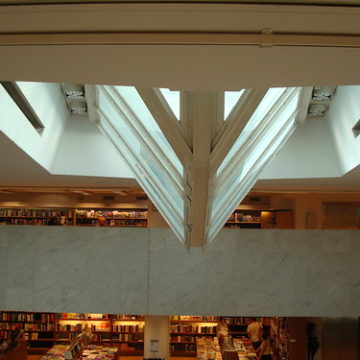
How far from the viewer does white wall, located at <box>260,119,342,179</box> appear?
7500mm

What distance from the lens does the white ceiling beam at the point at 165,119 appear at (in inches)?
125

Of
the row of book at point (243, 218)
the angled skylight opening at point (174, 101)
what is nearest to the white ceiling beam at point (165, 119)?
the angled skylight opening at point (174, 101)

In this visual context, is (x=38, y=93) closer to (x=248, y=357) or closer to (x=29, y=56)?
(x=29, y=56)

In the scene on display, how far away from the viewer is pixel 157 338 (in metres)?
11.5

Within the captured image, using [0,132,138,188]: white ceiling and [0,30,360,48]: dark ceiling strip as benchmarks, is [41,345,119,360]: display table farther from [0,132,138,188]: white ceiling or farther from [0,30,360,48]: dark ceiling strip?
[0,30,360,48]: dark ceiling strip

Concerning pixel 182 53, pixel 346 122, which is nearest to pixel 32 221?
pixel 346 122

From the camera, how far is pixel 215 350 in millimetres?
11461

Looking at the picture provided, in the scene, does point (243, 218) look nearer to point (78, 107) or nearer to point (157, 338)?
point (157, 338)

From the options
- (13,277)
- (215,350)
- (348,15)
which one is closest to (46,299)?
(13,277)

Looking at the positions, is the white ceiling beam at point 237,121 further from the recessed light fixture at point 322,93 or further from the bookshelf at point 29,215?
the bookshelf at point 29,215

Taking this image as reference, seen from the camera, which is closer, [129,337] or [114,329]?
[114,329]

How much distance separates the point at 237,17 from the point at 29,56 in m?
0.88

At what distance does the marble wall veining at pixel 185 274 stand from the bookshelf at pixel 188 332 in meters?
4.88

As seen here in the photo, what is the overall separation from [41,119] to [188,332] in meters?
9.20
